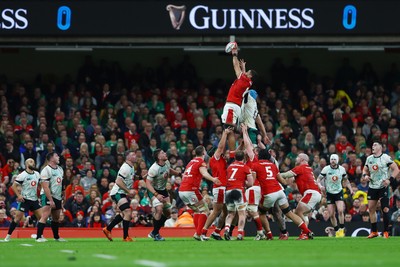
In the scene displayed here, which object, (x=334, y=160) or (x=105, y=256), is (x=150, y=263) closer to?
(x=105, y=256)

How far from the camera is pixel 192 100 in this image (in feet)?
116

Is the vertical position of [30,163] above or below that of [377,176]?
above

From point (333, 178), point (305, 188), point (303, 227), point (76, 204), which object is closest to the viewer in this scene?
point (303, 227)

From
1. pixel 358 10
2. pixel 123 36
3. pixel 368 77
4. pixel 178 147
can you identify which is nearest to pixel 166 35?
pixel 123 36

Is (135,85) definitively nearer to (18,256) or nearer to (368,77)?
(368,77)

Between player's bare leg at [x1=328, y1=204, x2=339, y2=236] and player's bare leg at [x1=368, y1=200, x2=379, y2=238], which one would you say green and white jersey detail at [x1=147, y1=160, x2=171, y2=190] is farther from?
player's bare leg at [x1=328, y1=204, x2=339, y2=236]

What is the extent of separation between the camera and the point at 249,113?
25609 millimetres

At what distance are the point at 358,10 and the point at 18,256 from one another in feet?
60.2

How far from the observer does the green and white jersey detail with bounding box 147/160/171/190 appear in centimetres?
2436

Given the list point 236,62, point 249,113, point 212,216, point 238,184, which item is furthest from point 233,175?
point 236,62

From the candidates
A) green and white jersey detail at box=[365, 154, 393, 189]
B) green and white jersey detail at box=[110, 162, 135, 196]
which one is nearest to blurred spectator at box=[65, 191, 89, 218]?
green and white jersey detail at box=[110, 162, 135, 196]

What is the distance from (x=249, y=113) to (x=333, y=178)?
13.8ft

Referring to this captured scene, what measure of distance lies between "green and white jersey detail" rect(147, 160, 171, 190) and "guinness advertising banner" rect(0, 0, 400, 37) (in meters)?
8.94

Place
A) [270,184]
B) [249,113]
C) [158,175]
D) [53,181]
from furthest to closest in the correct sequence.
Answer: [249,113]
[158,175]
[53,181]
[270,184]
